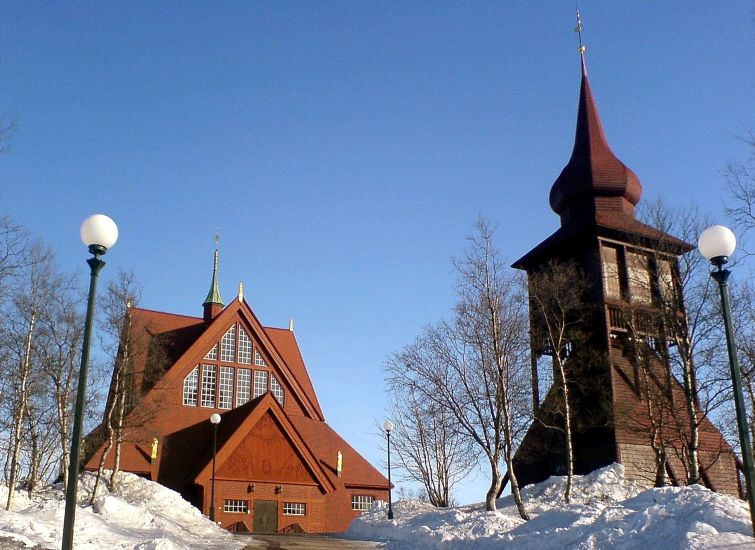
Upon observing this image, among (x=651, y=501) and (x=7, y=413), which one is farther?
(x=7, y=413)

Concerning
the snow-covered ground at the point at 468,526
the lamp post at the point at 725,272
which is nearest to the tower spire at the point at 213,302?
the snow-covered ground at the point at 468,526

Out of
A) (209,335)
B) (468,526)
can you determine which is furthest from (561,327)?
(209,335)

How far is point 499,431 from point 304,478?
1086 cm

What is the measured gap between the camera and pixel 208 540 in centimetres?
1917

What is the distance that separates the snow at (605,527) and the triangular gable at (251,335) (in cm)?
1422

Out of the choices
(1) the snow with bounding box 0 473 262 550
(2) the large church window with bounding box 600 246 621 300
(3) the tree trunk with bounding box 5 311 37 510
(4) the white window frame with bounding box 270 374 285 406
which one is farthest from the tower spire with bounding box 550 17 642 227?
(3) the tree trunk with bounding box 5 311 37 510

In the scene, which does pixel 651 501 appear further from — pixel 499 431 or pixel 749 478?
pixel 499 431

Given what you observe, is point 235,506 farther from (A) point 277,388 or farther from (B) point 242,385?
(A) point 277,388

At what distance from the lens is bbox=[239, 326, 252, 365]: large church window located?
36312 mm

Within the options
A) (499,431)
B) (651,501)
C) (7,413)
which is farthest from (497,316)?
(7,413)

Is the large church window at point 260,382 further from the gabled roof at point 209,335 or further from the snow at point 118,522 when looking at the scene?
the snow at point 118,522

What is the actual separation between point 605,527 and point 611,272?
20722 mm

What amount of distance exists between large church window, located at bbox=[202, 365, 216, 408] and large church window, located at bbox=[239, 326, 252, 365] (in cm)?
161

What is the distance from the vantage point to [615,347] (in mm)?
31109
